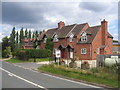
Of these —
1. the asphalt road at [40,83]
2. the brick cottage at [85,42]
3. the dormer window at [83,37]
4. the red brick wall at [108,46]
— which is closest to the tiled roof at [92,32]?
the brick cottage at [85,42]

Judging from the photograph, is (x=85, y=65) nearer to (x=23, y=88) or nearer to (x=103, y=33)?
(x=23, y=88)

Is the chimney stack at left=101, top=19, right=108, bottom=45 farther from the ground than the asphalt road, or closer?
farther from the ground

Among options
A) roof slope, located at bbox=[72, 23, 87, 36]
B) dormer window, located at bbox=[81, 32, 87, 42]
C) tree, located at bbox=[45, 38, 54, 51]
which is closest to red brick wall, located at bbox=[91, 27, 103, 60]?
dormer window, located at bbox=[81, 32, 87, 42]

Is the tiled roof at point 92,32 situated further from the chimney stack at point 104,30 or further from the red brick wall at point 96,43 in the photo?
the chimney stack at point 104,30

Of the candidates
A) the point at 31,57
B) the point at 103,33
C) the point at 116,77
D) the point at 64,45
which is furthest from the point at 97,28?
the point at 116,77

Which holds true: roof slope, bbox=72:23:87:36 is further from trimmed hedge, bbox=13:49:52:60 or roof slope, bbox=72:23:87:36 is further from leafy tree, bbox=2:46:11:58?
leafy tree, bbox=2:46:11:58

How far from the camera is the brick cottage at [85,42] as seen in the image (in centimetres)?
3725

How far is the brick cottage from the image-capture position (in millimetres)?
37250

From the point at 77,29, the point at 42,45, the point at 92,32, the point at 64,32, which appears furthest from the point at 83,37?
the point at 42,45

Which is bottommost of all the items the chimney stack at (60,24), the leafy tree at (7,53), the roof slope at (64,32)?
the leafy tree at (7,53)

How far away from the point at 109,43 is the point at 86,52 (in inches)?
253

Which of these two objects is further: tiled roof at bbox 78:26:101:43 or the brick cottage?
tiled roof at bbox 78:26:101:43

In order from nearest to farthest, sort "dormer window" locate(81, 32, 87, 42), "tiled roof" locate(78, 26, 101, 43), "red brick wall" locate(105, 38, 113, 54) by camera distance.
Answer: "tiled roof" locate(78, 26, 101, 43), "red brick wall" locate(105, 38, 113, 54), "dormer window" locate(81, 32, 87, 42)

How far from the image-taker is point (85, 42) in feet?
125
